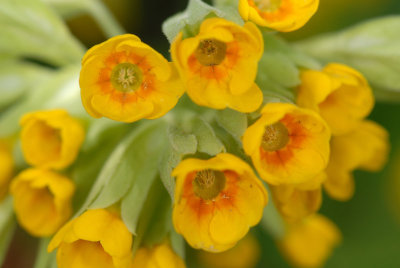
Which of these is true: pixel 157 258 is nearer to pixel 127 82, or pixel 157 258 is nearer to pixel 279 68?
pixel 127 82

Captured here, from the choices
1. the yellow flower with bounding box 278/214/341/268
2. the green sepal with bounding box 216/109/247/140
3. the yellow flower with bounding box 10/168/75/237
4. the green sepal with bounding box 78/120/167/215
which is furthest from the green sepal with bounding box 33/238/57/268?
the yellow flower with bounding box 278/214/341/268

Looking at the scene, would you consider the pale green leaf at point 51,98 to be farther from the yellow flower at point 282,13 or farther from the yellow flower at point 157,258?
the yellow flower at point 282,13

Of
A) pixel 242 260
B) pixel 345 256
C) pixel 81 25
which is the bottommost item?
pixel 345 256

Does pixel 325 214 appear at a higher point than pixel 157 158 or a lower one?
lower

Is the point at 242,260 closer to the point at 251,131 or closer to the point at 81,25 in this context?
the point at 251,131


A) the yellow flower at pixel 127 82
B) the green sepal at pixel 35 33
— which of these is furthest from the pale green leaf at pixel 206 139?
the green sepal at pixel 35 33

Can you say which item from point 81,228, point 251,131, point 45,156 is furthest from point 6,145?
point 251,131

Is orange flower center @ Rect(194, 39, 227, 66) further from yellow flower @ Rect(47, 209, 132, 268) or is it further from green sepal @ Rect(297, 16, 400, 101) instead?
green sepal @ Rect(297, 16, 400, 101)
